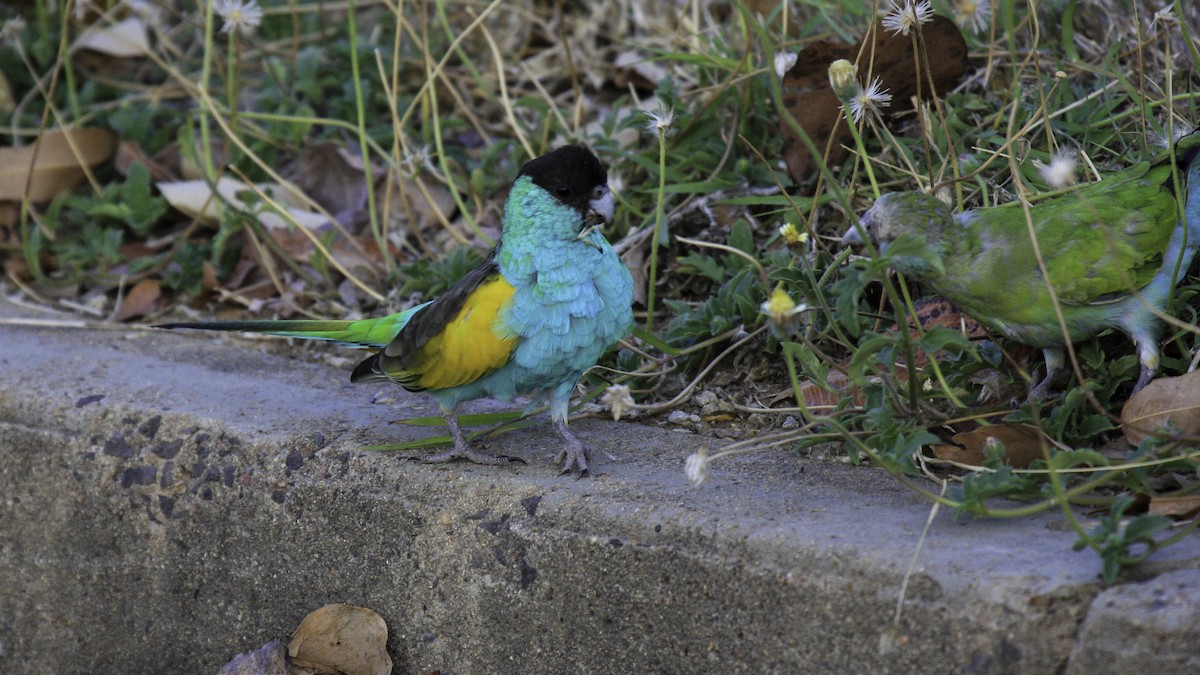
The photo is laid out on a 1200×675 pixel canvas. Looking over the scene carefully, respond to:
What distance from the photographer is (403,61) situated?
15.2 feet

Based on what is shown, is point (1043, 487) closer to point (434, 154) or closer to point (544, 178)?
point (544, 178)

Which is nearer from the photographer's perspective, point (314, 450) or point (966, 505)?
point (966, 505)

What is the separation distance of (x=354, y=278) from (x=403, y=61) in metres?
1.30

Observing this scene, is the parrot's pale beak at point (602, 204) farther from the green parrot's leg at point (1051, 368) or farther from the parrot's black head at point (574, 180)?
the green parrot's leg at point (1051, 368)

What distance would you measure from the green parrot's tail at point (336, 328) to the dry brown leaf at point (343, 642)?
2.58 ft

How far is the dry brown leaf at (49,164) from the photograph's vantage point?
14.4 feet

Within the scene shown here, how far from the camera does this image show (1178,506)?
74.6 inches

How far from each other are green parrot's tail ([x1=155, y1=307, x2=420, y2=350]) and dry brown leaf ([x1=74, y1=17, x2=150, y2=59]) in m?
2.46

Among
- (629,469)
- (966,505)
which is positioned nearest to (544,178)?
(629,469)

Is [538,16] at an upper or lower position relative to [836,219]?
upper

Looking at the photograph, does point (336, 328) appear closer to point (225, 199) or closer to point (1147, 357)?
point (225, 199)

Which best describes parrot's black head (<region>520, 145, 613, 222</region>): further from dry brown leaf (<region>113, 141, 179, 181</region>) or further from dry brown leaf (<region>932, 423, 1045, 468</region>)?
dry brown leaf (<region>113, 141, 179, 181</region>)

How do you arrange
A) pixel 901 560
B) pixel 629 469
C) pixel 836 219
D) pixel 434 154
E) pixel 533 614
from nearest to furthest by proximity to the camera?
1. pixel 901 560
2. pixel 533 614
3. pixel 629 469
4. pixel 836 219
5. pixel 434 154

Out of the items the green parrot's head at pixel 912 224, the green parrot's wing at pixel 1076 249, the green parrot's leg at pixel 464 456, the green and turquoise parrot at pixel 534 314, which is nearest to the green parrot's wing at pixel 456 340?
the green and turquoise parrot at pixel 534 314
